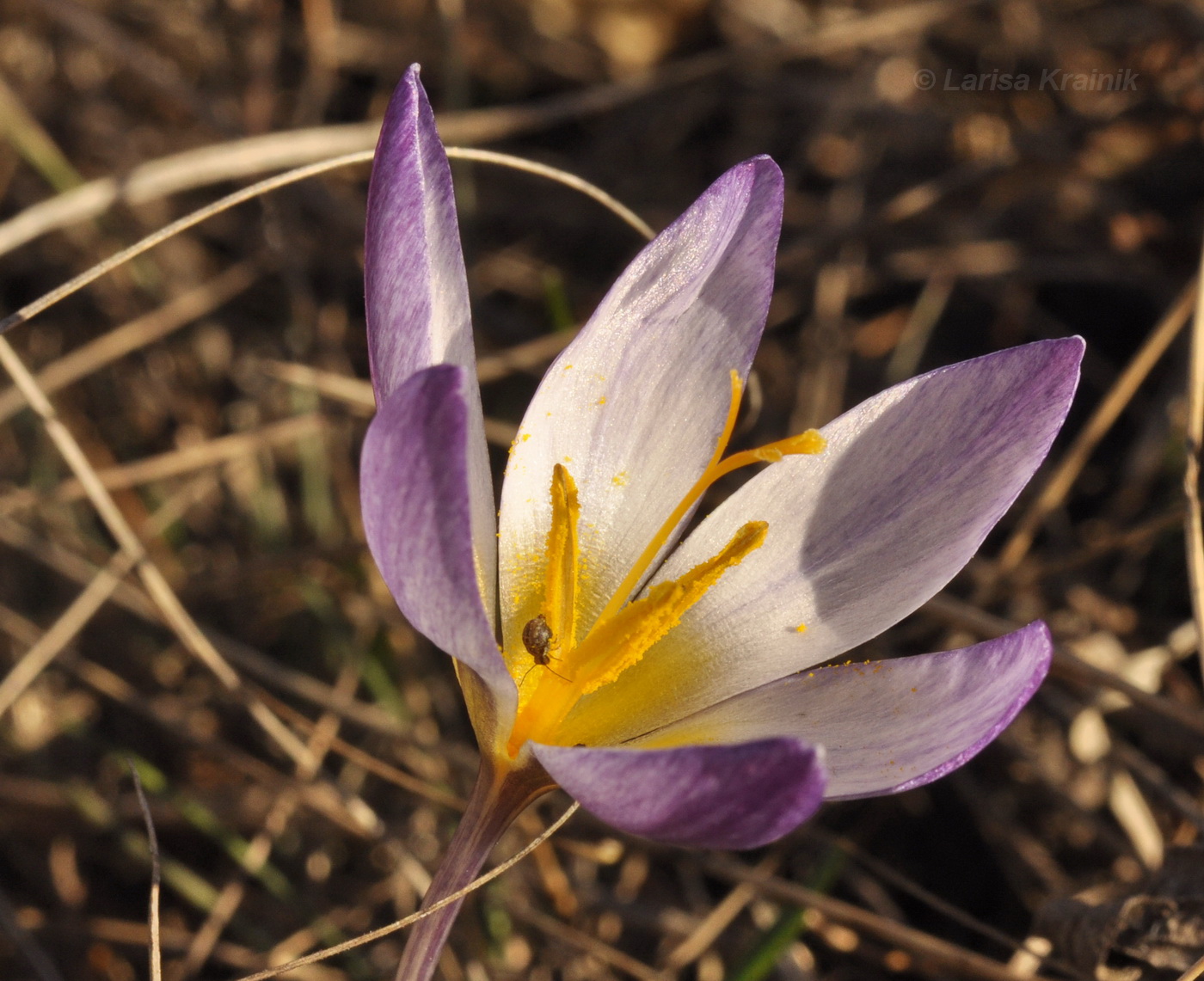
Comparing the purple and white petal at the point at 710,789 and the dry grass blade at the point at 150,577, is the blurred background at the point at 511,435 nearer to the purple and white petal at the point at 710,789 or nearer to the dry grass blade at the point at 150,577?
Result: the dry grass blade at the point at 150,577

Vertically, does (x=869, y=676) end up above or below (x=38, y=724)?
above

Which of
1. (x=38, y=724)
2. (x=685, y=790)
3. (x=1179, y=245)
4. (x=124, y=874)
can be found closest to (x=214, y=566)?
(x=38, y=724)

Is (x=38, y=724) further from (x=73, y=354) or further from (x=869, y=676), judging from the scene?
(x=869, y=676)

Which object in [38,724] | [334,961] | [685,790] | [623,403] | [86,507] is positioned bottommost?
[334,961]

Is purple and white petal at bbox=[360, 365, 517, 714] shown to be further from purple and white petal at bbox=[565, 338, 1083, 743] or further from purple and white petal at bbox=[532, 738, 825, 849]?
purple and white petal at bbox=[565, 338, 1083, 743]

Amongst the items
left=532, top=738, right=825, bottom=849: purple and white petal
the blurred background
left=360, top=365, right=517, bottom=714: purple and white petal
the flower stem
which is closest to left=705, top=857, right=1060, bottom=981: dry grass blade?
the blurred background

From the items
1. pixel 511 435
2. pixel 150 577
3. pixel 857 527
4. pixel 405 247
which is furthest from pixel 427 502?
pixel 511 435
